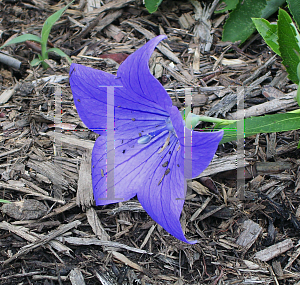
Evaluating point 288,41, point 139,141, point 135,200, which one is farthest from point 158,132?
point 288,41

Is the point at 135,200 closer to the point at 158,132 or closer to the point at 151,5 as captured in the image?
the point at 158,132

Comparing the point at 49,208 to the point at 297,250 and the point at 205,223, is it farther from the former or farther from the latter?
the point at 297,250

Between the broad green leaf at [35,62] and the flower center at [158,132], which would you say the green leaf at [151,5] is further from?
the flower center at [158,132]

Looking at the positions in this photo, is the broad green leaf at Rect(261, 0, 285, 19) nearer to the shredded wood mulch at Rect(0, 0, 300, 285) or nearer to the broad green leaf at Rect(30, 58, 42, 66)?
the shredded wood mulch at Rect(0, 0, 300, 285)

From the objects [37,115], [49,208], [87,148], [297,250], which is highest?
[37,115]

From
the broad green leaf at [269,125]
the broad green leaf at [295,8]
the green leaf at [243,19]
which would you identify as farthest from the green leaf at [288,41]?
the green leaf at [243,19]

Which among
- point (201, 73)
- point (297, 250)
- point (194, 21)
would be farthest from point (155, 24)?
point (297, 250)
